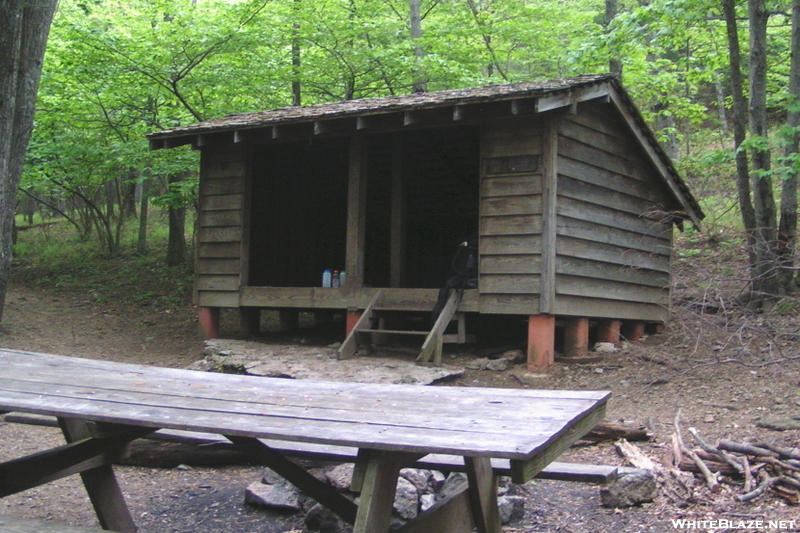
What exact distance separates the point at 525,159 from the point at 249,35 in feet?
24.5

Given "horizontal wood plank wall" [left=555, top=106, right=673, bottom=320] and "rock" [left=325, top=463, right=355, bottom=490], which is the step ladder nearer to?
"horizontal wood plank wall" [left=555, top=106, right=673, bottom=320]

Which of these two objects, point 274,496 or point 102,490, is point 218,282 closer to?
point 274,496

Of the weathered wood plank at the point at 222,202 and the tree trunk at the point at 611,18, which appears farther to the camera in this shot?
the tree trunk at the point at 611,18

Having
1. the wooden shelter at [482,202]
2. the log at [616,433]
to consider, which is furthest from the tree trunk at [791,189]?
the log at [616,433]

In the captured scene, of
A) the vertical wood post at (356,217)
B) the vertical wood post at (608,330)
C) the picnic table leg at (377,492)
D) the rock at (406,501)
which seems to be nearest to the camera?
the picnic table leg at (377,492)

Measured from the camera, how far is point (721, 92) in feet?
76.8

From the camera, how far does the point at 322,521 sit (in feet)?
14.0

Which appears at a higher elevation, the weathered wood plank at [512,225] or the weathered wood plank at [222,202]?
the weathered wood plank at [222,202]

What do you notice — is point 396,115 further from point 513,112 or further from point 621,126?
point 621,126

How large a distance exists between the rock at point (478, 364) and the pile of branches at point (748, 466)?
12.8ft

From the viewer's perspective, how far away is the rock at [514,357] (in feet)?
29.8

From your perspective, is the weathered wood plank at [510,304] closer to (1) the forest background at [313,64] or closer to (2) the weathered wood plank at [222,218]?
(1) the forest background at [313,64]

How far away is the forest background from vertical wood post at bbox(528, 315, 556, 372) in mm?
3490

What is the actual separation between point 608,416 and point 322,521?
143 inches
